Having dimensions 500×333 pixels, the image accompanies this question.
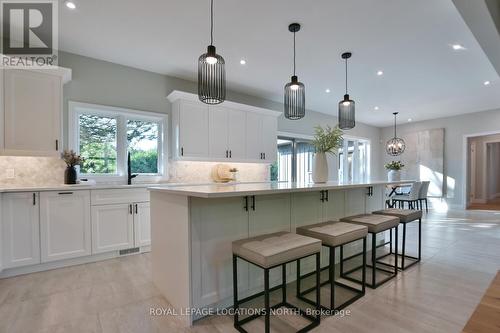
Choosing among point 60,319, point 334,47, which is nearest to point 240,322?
point 60,319

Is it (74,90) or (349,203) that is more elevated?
(74,90)

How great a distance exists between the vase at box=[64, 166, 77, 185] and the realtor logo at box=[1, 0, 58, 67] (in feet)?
4.29

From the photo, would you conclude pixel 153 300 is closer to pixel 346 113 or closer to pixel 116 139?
pixel 116 139

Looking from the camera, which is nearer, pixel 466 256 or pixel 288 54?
pixel 466 256

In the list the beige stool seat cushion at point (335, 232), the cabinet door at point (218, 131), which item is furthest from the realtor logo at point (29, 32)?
the beige stool seat cushion at point (335, 232)

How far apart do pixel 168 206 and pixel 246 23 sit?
7.19 ft

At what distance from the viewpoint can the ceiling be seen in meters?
2.59

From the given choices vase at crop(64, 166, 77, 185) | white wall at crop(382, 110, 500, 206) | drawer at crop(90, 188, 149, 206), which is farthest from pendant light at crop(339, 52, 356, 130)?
white wall at crop(382, 110, 500, 206)

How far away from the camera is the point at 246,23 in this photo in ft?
9.33

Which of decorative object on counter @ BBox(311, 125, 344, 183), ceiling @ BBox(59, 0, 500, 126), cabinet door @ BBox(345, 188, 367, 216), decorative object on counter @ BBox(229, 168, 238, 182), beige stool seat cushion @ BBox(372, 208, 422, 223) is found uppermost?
ceiling @ BBox(59, 0, 500, 126)

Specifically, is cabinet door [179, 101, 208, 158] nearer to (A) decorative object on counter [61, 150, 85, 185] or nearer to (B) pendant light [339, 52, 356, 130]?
(A) decorative object on counter [61, 150, 85, 185]

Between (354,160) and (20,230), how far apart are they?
8.49 m

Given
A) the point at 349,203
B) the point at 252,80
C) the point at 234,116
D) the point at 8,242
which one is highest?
the point at 252,80

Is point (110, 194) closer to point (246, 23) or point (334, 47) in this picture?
point (246, 23)
